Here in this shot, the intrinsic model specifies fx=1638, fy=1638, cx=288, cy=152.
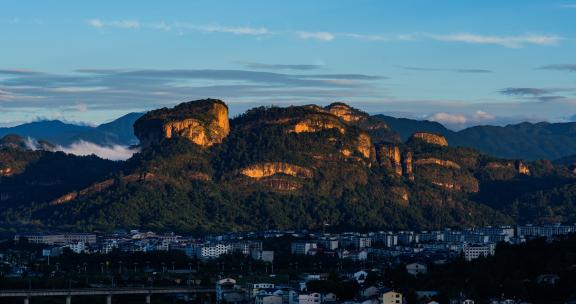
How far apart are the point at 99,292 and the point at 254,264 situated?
122 ft

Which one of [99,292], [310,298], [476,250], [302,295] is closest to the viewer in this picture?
[310,298]

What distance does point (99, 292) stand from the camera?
124 m

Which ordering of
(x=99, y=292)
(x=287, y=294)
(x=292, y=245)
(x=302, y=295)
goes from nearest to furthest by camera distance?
(x=302, y=295) < (x=287, y=294) < (x=99, y=292) < (x=292, y=245)

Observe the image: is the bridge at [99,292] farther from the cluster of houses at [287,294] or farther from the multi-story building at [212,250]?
the multi-story building at [212,250]

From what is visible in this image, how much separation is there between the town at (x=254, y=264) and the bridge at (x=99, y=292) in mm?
769

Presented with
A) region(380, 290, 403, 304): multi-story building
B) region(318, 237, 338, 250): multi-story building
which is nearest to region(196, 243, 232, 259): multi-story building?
region(318, 237, 338, 250): multi-story building

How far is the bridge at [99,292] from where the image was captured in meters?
121

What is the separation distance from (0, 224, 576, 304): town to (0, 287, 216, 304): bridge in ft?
2.52

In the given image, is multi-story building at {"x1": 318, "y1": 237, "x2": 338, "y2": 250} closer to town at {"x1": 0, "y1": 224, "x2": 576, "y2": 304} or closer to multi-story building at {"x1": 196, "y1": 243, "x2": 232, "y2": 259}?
town at {"x1": 0, "y1": 224, "x2": 576, "y2": 304}

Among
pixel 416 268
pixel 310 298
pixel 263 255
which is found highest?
pixel 416 268

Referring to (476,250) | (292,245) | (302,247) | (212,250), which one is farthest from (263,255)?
(476,250)

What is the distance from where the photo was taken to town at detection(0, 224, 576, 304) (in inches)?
4542

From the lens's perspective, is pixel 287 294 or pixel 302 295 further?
pixel 287 294

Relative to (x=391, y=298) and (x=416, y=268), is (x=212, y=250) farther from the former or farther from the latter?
(x=391, y=298)
